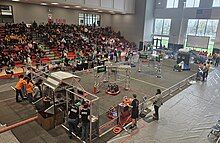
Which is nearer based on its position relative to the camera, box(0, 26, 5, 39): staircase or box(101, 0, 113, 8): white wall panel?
box(0, 26, 5, 39): staircase

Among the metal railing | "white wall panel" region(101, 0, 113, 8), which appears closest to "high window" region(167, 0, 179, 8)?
"white wall panel" region(101, 0, 113, 8)

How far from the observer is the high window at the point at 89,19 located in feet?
97.6

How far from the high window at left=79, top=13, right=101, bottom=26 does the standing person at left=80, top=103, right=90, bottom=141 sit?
25080 millimetres

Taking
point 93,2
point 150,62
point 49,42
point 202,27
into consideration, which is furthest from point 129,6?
point 49,42

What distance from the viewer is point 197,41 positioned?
85.8 feet

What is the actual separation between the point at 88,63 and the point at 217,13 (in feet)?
67.0

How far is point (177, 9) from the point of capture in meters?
29.0

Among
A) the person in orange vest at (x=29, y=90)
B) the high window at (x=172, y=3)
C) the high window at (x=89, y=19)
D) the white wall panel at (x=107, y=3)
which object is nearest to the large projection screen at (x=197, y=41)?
the high window at (x=172, y=3)

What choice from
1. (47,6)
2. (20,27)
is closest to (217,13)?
(47,6)

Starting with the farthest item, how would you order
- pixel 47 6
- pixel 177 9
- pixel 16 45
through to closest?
1. pixel 177 9
2. pixel 47 6
3. pixel 16 45

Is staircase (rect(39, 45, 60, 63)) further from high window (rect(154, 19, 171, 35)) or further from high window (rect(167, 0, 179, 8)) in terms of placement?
high window (rect(167, 0, 179, 8))

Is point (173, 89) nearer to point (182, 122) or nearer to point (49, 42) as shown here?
point (182, 122)

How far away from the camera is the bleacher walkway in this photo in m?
7.43

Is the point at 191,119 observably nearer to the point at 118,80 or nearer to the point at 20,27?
the point at 118,80
